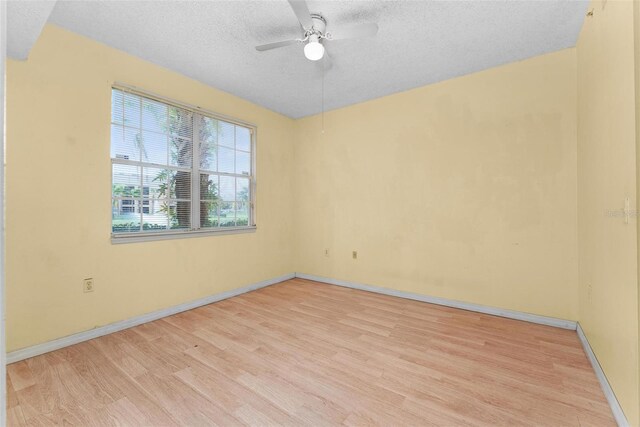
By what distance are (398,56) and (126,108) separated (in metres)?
2.80

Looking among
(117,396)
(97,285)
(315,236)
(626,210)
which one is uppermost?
(626,210)

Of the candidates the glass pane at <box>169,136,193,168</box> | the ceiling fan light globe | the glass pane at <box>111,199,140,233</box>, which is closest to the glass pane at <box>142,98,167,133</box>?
the glass pane at <box>169,136,193,168</box>

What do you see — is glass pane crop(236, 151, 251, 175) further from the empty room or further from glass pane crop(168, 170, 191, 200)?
glass pane crop(168, 170, 191, 200)

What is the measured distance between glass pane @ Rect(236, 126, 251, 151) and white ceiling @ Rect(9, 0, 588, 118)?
66cm

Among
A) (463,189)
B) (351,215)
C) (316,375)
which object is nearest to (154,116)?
(351,215)

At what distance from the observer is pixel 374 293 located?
12.3 feet

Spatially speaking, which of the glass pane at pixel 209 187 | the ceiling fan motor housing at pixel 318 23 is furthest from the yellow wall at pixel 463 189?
the ceiling fan motor housing at pixel 318 23

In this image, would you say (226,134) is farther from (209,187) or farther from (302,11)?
(302,11)

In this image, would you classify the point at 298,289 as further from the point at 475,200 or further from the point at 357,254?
the point at 475,200

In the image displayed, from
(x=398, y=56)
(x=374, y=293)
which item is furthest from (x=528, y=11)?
(x=374, y=293)

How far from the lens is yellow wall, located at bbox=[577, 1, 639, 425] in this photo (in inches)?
53.9

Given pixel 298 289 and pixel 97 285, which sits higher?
pixel 97 285

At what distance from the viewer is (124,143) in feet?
8.72

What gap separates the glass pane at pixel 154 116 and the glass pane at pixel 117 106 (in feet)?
0.63
